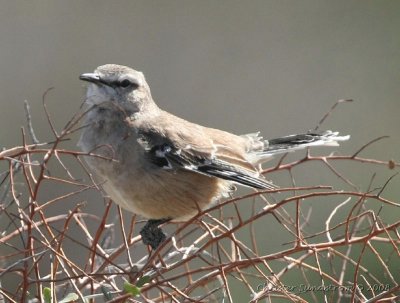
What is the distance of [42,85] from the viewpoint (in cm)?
1149

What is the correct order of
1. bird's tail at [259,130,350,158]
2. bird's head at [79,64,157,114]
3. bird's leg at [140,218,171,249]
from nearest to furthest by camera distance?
1. bird's leg at [140,218,171,249]
2. bird's head at [79,64,157,114]
3. bird's tail at [259,130,350,158]

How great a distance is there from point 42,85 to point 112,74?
6.79m

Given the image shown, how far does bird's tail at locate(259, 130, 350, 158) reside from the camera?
5145 millimetres

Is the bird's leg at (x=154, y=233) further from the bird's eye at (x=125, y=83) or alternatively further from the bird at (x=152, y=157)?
the bird's eye at (x=125, y=83)

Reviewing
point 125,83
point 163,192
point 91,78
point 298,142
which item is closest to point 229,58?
point 298,142

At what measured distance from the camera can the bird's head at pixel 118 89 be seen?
4797 mm

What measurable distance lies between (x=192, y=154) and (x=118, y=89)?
0.54 meters

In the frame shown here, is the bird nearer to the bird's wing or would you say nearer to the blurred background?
the bird's wing

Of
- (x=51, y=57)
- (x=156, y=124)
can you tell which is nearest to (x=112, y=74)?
(x=156, y=124)

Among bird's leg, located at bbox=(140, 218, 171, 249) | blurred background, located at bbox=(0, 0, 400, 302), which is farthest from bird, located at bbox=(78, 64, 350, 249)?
blurred background, located at bbox=(0, 0, 400, 302)

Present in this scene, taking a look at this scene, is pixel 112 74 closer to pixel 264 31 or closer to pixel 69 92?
pixel 69 92

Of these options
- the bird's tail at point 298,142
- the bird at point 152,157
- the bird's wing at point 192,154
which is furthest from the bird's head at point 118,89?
the bird's tail at point 298,142

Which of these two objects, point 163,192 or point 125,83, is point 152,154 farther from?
point 125,83

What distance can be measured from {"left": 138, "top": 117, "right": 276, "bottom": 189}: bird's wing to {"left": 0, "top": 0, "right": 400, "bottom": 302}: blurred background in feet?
18.7
